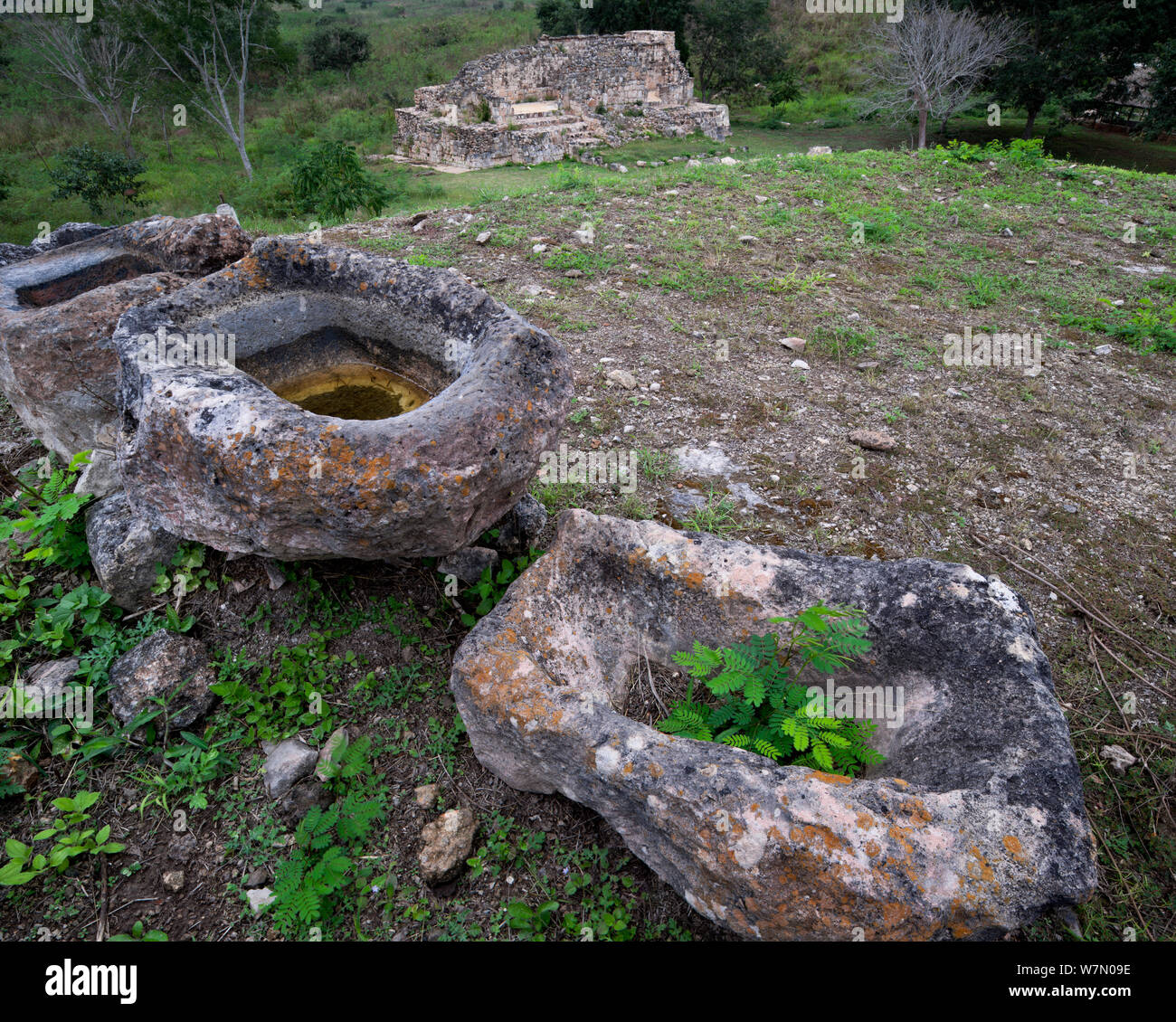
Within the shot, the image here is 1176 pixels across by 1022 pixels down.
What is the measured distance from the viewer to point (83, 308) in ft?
12.4

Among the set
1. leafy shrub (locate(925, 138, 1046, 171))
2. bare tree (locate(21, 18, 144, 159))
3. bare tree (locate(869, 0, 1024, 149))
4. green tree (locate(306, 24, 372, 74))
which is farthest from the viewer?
green tree (locate(306, 24, 372, 74))

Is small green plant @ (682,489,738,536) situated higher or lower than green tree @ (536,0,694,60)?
lower

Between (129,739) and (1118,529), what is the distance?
5.60m

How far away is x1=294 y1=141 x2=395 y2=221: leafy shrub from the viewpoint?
11.2m

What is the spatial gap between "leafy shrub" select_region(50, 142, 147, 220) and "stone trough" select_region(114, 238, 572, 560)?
1634cm

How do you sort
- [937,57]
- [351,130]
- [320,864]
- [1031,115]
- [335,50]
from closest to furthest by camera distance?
[320,864] < [937,57] < [1031,115] < [351,130] < [335,50]

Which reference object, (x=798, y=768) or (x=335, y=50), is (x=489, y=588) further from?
(x=335, y=50)

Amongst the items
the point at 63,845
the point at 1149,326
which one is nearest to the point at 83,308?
the point at 63,845

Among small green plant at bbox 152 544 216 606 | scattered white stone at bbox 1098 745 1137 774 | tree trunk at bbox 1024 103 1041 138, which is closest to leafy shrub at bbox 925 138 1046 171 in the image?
tree trunk at bbox 1024 103 1041 138

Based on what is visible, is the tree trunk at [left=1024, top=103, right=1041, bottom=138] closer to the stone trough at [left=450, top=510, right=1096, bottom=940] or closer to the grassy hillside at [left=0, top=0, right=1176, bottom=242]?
the grassy hillside at [left=0, top=0, right=1176, bottom=242]

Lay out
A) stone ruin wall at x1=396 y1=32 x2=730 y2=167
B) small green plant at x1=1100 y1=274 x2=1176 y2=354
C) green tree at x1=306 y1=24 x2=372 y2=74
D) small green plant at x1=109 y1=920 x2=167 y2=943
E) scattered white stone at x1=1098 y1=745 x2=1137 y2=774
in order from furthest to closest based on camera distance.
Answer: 1. green tree at x1=306 y1=24 x2=372 y2=74
2. stone ruin wall at x1=396 y1=32 x2=730 y2=167
3. small green plant at x1=1100 y1=274 x2=1176 y2=354
4. scattered white stone at x1=1098 y1=745 x2=1137 y2=774
5. small green plant at x1=109 y1=920 x2=167 y2=943

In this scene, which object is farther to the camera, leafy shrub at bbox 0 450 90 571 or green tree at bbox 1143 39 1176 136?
green tree at bbox 1143 39 1176 136

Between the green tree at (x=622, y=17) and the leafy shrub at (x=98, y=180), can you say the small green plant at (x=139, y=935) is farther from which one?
the green tree at (x=622, y=17)

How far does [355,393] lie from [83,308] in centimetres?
157
